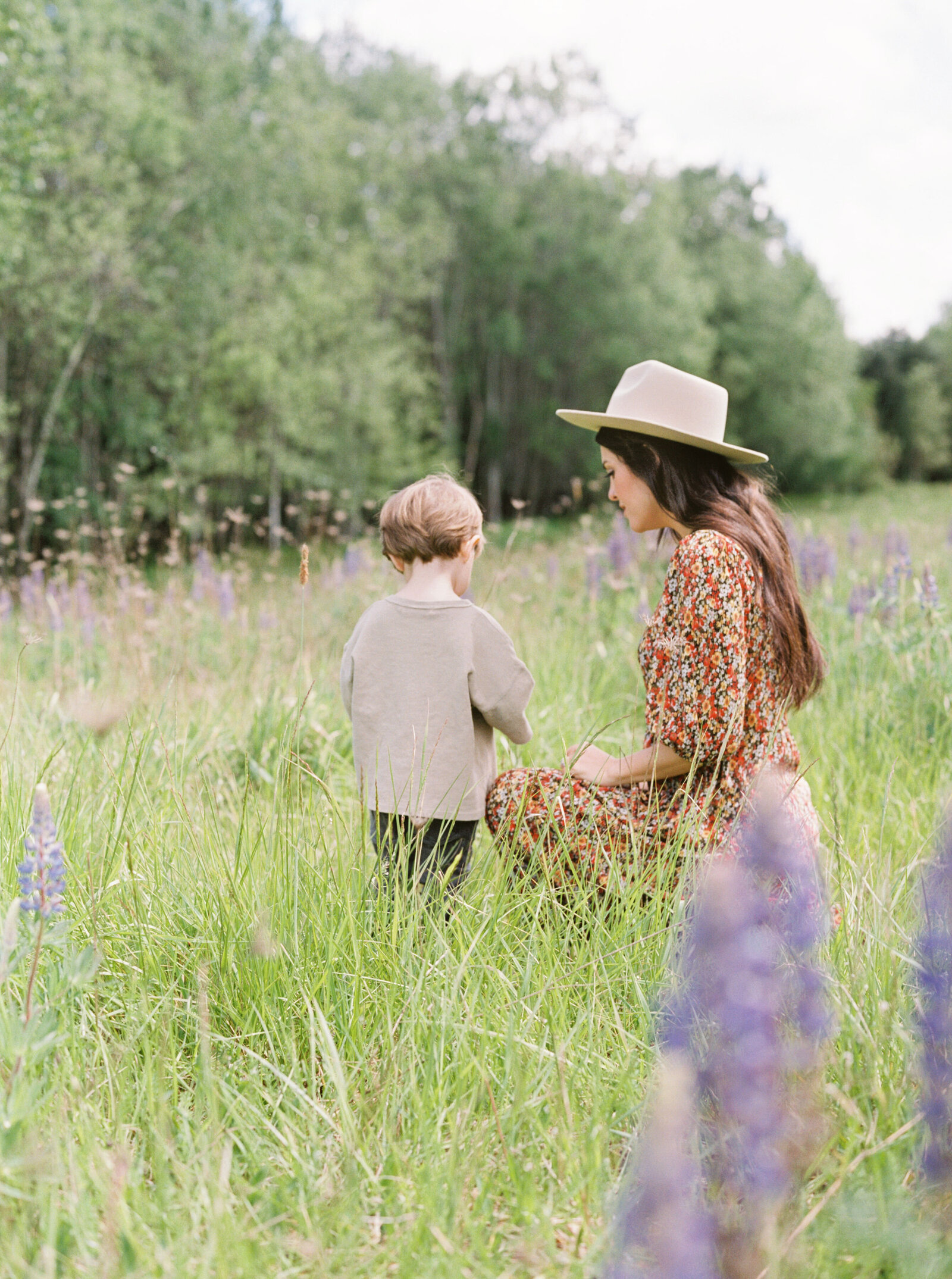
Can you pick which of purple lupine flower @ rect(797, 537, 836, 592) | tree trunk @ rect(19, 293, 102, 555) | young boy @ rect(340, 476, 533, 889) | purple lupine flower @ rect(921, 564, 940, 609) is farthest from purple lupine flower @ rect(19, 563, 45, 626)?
tree trunk @ rect(19, 293, 102, 555)

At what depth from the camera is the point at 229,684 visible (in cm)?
429

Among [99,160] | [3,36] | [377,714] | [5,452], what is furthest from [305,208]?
[377,714]

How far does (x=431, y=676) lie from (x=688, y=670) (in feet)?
2.13

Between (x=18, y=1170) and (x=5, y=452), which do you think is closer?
(x=18, y=1170)

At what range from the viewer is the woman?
2314 mm

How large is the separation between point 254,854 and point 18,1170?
74 centimetres

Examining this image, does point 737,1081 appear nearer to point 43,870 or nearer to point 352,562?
point 43,870

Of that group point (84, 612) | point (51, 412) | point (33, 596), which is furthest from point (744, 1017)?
point (51, 412)

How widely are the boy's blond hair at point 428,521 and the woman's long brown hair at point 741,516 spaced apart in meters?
0.51

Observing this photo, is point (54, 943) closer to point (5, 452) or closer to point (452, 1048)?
point (452, 1048)

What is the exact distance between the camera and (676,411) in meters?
2.56

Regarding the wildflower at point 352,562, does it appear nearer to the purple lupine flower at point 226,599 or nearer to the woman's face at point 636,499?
the purple lupine flower at point 226,599

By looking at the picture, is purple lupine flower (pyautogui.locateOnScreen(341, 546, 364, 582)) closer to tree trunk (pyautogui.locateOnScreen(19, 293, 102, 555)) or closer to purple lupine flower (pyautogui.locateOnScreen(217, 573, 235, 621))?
purple lupine flower (pyautogui.locateOnScreen(217, 573, 235, 621))

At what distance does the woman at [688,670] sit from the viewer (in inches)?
91.1
